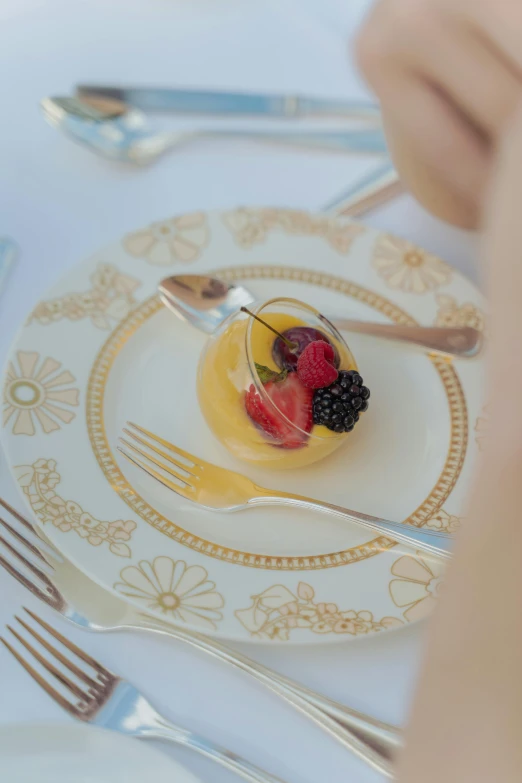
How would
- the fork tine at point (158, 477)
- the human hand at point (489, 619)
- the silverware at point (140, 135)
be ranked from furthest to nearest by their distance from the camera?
the silverware at point (140, 135), the fork tine at point (158, 477), the human hand at point (489, 619)

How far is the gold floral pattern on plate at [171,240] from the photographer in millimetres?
906

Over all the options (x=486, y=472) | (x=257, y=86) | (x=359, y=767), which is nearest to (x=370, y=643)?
(x=359, y=767)

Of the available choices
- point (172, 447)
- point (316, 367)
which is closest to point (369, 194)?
point (316, 367)

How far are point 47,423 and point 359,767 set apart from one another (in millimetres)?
427

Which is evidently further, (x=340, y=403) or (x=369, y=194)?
(x=369, y=194)

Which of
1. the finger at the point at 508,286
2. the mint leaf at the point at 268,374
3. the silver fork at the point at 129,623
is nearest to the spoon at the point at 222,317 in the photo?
the mint leaf at the point at 268,374

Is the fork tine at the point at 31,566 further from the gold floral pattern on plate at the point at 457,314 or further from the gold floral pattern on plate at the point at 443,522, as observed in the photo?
the gold floral pattern on plate at the point at 457,314

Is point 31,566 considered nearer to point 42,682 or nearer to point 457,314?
point 42,682

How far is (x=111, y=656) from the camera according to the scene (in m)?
0.63

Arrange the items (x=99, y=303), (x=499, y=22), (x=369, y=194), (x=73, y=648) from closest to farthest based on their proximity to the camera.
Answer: (x=499, y=22) < (x=73, y=648) < (x=99, y=303) < (x=369, y=194)

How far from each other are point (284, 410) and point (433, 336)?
0.73ft

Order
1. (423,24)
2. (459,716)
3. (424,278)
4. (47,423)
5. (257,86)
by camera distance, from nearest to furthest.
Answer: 1. (459,716)
2. (423,24)
3. (47,423)
4. (424,278)
5. (257,86)

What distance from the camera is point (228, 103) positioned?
1.08m

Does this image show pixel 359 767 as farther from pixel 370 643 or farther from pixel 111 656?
pixel 111 656
